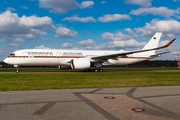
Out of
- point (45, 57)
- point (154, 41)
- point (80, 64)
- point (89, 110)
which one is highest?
point (154, 41)

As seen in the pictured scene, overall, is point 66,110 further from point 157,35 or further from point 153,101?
point 157,35

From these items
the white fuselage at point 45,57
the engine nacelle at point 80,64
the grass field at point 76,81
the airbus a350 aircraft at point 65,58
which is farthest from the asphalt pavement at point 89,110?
the white fuselage at point 45,57

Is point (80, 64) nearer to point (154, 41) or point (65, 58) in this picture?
point (65, 58)

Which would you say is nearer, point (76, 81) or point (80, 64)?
point (76, 81)

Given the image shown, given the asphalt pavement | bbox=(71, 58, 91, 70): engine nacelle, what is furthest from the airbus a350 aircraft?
the asphalt pavement

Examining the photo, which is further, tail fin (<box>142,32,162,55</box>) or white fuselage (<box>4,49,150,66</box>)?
tail fin (<box>142,32,162,55</box>)

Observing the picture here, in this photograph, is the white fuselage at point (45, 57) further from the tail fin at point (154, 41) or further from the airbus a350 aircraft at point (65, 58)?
the tail fin at point (154, 41)

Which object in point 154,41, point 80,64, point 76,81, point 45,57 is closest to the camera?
point 76,81

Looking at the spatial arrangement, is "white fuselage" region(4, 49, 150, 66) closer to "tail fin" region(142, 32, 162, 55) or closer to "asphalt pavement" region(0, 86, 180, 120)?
"tail fin" region(142, 32, 162, 55)

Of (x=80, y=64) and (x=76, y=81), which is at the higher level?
(x=80, y=64)

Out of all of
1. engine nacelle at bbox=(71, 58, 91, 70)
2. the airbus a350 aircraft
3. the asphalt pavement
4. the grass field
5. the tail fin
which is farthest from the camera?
the tail fin

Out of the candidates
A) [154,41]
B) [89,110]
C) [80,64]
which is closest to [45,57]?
[80,64]

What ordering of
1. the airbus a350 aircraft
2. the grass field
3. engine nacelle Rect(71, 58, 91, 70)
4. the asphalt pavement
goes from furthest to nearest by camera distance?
the airbus a350 aircraft → engine nacelle Rect(71, 58, 91, 70) → the grass field → the asphalt pavement

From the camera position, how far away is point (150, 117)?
5801 mm
